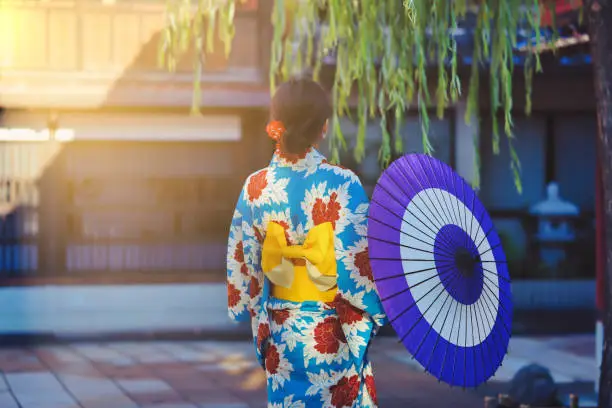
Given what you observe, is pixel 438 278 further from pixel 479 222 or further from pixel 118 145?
pixel 118 145

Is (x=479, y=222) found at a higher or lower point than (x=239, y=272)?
higher

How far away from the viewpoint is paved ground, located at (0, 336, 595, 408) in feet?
28.0

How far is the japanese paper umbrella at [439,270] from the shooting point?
4.02m

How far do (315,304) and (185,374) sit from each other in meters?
5.91

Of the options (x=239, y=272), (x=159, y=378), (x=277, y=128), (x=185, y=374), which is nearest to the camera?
A: (x=277, y=128)

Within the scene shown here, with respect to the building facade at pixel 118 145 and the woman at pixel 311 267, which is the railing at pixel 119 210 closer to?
the building facade at pixel 118 145

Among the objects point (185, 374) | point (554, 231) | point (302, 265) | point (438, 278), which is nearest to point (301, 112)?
point (302, 265)

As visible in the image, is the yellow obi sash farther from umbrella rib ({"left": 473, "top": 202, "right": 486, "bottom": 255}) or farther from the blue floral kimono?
umbrella rib ({"left": 473, "top": 202, "right": 486, "bottom": 255})

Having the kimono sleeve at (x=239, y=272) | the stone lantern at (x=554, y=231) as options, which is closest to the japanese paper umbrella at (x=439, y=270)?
the kimono sleeve at (x=239, y=272)

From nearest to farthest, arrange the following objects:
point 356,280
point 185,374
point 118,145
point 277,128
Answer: point 356,280 < point 277,128 < point 185,374 < point 118,145

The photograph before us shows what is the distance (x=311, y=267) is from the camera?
422 cm

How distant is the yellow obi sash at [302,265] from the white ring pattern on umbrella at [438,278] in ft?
1.09

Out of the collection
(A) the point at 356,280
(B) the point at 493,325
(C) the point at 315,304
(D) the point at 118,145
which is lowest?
(B) the point at 493,325

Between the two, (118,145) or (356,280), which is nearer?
(356,280)
